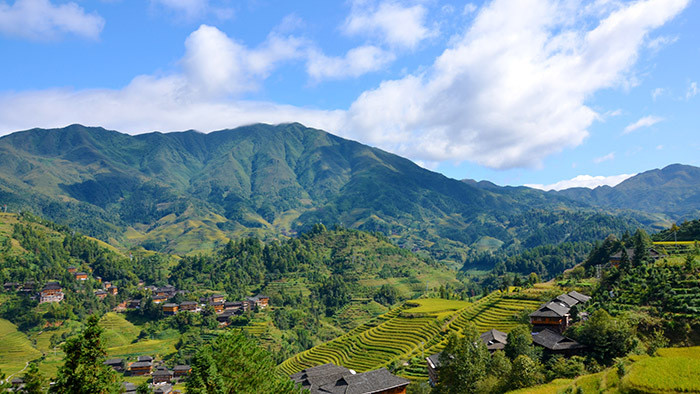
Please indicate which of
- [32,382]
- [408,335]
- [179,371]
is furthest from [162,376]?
[32,382]

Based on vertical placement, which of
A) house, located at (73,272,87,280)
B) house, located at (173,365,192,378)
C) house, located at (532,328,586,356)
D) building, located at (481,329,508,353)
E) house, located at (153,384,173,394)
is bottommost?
house, located at (173,365,192,378)

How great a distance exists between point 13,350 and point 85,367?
9883cm

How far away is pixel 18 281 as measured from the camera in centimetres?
11944

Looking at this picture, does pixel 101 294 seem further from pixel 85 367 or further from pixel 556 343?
pixel 556 343

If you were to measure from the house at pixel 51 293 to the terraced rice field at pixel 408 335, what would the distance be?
73.0 meters

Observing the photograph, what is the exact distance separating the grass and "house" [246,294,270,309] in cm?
5152

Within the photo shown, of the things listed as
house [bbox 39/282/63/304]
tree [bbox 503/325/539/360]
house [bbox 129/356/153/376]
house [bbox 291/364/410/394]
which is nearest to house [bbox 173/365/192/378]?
house [bbox 129/356/153/376]

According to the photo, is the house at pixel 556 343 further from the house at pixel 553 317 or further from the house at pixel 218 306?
the house at pixel 218 306

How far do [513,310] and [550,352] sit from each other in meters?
32.3

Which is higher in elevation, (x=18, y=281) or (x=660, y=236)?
(x=660, y=236)

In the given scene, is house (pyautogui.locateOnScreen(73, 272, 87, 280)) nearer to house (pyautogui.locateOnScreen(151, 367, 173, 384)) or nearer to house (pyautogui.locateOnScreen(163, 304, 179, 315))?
house (pyautogui.locateOnScreen(163, 304, 179, 315))

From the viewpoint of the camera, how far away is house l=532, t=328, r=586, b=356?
41375 millimetres

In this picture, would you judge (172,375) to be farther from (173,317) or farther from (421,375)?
(421,375)

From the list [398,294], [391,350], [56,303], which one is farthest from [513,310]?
[56,303]
